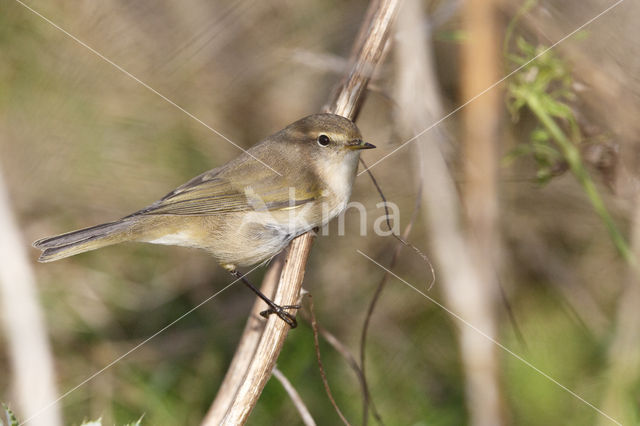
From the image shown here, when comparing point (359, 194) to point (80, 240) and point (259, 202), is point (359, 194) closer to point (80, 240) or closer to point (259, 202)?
point (259, 202)

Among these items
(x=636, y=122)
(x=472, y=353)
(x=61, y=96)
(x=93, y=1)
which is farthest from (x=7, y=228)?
(x=636, y=122)

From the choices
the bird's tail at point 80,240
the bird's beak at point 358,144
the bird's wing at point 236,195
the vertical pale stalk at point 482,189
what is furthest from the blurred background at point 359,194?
the bird's tail at point 80,240

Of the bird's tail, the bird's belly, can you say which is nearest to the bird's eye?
the bird's belly

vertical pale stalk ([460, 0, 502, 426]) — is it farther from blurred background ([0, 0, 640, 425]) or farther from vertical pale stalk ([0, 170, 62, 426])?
vertical pale stalk ([0, 170, 62, 426])

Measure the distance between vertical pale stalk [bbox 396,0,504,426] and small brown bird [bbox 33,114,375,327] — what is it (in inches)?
12.0

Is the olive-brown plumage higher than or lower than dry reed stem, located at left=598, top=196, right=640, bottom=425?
higher

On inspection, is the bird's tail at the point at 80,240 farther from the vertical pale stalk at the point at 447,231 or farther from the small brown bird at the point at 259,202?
the vertical pale stalk at the point at 447,231

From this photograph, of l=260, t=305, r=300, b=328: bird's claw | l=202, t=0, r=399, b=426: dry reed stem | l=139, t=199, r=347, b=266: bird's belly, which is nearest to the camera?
l=202, t=0, r=399, b=426: dry reed stem

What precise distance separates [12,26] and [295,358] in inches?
105

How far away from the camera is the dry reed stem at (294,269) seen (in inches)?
70.1

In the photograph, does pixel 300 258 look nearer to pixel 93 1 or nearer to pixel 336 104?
pixel 336 104

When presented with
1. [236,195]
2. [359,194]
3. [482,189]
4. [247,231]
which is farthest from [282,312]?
[359,194]

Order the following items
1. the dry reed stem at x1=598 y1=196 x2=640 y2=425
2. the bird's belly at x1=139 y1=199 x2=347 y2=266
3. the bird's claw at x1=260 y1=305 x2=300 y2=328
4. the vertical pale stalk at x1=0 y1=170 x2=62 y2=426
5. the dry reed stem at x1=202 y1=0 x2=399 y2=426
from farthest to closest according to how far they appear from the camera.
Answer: the dry reed stem at x1=598 y1=196 x2=640 y2=425
the bird's belly at x1=139 y1=199 x2=347 y2=266
the vertical pale stalk at x1=0 y1=170 x2=62 y2=426
the bird's claw at x1=260 y1=305 x2=300 y2=328
the dry reed stem at x1=202 y1=0 x2=399 y2=426

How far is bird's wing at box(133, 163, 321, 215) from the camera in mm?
2576
